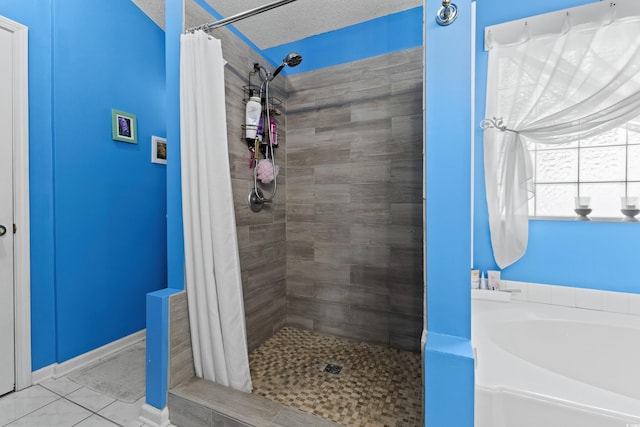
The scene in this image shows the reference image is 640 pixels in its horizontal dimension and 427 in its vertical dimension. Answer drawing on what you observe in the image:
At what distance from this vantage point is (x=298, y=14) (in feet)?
6.98

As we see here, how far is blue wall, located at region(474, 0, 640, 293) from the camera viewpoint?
1622 millimetres

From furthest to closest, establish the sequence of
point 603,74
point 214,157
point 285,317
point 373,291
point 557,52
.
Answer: point 285,317 → point 373,291 → point 557,52 → point 603,74 → point 214,157

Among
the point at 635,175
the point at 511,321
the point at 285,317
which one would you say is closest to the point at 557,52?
the point at 635,175

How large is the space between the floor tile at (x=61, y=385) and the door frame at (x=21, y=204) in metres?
0.09

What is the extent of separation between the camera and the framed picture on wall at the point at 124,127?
2.06m

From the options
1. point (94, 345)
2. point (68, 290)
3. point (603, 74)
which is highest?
point (603, 74)

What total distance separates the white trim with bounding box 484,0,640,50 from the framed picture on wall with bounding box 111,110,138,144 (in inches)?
105

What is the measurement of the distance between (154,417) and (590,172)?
9.33ft

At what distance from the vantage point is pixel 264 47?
2559mm

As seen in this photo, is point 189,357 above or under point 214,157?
under

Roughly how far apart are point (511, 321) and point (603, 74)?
150 cm

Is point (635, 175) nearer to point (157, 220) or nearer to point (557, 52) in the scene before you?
point (557, 52)

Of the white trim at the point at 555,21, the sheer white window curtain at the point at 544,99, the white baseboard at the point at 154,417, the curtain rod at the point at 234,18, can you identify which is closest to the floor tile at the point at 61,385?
the white baseboard at the point at 154,417

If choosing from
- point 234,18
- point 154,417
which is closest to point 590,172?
point 234,18
